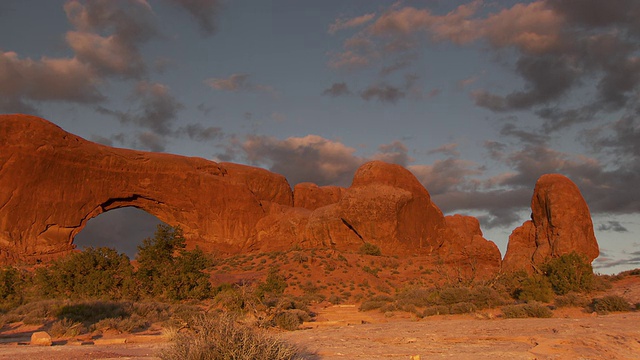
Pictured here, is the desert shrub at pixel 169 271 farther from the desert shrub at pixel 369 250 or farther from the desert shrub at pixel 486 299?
the desert shrub at pixel 369 250

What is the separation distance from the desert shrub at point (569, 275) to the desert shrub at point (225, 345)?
1576 centimetres

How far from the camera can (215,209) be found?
5791 cm

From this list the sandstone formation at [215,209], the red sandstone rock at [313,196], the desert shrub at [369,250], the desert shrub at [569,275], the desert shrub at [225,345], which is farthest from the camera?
the red sandstone rock at [313,196]

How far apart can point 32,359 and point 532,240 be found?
40.6 meters

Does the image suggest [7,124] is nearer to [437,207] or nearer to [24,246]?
[24,246]

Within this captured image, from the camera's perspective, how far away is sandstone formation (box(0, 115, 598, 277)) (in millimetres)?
39094

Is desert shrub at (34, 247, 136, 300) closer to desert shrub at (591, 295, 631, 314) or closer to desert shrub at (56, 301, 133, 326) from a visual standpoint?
desert shrub at (56, 301, 133, 326)

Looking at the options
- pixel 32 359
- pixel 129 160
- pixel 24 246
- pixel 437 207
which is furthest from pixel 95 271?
pixel 437 207

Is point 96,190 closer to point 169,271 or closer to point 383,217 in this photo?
point 383,217

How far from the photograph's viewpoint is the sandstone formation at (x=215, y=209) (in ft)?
128

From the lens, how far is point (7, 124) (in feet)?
149

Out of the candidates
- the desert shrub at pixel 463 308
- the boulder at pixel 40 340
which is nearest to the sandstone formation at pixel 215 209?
the desert shrub at pixel 463 308

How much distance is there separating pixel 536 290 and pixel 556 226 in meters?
22.7

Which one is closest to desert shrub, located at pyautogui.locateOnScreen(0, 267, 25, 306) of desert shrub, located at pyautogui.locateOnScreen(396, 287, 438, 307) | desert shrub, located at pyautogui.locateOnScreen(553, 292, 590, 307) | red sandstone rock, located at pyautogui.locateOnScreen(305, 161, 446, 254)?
desert shrub, located at pyautogui.locateOnScreen(396, 287, 438, 307)
